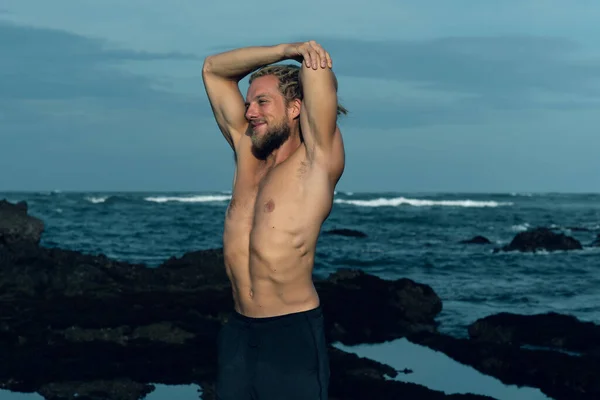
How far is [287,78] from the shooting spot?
14.2 ft

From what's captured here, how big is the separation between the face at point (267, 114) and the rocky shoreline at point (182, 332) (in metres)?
4.31

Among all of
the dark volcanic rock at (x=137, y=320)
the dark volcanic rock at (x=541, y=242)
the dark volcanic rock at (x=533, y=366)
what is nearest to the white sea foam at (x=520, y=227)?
the dark volcanic rock at (x=541, y=242)

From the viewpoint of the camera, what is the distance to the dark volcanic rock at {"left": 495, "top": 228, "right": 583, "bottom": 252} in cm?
2794

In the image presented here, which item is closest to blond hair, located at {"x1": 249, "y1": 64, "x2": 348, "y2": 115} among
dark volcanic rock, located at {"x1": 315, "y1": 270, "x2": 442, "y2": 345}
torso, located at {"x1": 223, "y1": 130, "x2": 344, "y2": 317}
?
torso, located at {"x1": 223, "y1": 130, "x2": 344, "y2": 317}

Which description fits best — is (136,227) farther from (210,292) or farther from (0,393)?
(0,393)

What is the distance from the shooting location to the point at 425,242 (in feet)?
107

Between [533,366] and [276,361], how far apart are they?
612cm

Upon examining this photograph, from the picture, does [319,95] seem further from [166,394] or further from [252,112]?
[166,394]

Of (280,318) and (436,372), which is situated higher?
(280,318)

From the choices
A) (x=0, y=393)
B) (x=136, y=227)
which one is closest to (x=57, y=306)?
(x=0, y=393)

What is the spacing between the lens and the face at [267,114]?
4.28m

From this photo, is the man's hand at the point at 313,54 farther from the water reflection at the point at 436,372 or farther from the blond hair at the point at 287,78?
the water reflection at the point at 436,372

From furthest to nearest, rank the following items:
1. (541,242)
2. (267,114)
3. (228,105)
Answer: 1. (541,242)
2. (228,105)
3. (267,114)

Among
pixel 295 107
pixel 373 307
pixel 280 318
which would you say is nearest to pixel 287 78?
pixel 295 107
